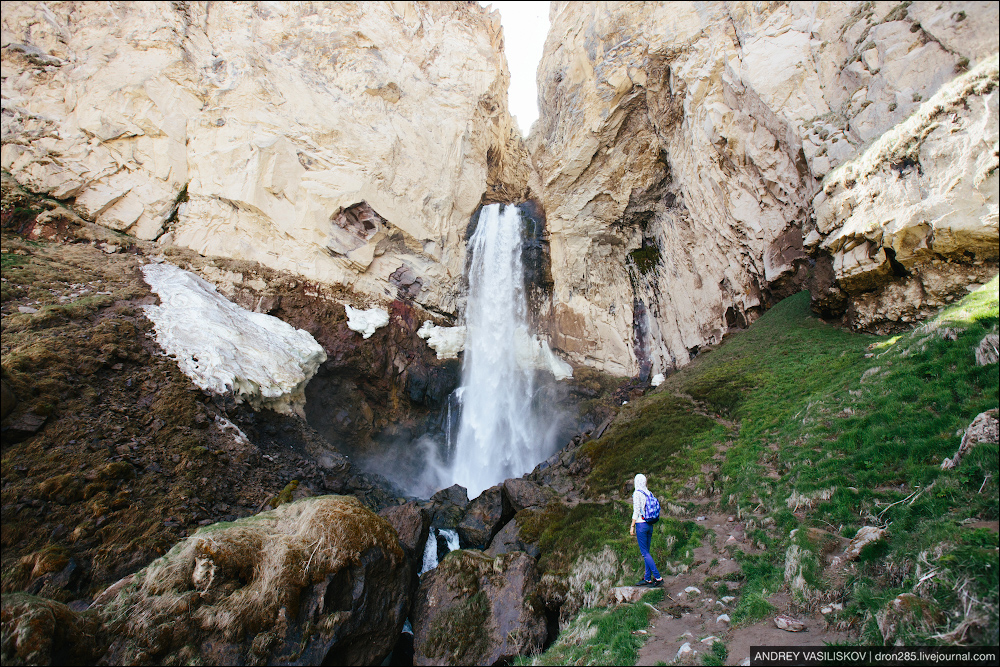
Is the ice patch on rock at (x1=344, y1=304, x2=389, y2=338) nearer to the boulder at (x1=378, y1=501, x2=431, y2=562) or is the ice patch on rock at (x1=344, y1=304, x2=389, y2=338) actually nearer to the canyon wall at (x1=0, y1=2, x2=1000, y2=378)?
the canyon wall at (x1=0, y1=2, x2=1000, y2=378)

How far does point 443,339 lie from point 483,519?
49.2 ft

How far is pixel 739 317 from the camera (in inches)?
800

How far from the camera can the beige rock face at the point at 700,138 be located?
42.4 feet

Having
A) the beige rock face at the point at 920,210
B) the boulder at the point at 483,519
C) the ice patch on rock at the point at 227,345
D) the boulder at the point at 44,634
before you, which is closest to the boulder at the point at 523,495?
the boulder at the point at 483,519

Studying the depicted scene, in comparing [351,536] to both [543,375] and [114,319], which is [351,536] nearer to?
[114,319]

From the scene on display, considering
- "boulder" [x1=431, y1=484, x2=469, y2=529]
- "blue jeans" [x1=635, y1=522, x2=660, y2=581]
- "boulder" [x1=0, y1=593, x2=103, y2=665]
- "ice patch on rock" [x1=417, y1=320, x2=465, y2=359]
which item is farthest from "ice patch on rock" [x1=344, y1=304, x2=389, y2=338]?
"blue jeans" [x1=635, y1=522, x2=660, y2=581]

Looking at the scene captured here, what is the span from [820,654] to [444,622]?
22.6 ft

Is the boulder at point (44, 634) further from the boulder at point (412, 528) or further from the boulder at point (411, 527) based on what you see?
the boulder at point (411, 527)

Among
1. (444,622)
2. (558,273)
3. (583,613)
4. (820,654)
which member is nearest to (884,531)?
(820,654)

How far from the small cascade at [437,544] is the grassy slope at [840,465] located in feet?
13.7

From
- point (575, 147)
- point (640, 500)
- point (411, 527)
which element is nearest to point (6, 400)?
point (411, 527)

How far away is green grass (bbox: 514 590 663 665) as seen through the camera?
494 centimetres

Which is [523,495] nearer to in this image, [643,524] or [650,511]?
[643,524]

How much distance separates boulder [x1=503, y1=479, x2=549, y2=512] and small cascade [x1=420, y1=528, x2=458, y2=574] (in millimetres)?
2305
